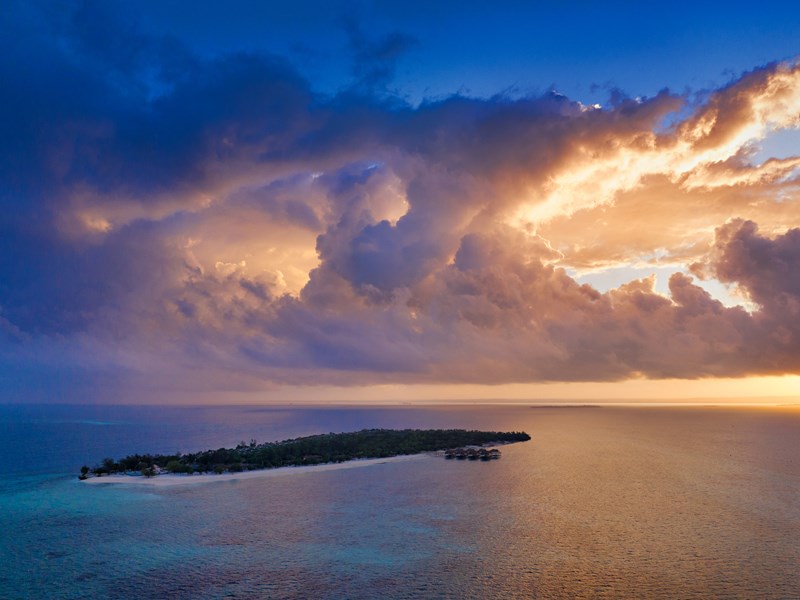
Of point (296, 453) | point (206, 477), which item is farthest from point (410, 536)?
point (296, 453)

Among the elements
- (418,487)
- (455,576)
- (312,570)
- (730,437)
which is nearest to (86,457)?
(418,487)

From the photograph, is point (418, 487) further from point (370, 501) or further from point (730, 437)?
point (730, 437)

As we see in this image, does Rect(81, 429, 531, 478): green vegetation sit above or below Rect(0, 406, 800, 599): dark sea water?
above

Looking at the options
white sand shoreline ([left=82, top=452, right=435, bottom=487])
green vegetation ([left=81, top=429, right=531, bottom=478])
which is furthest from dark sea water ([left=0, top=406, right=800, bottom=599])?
green vegetation ([left=81, top=429, right=531, bottom=478])

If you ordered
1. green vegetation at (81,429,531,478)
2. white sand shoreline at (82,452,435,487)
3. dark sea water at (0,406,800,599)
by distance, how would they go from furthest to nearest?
1. green vegetation at (81,429,531,478)
2. white sand shoreline at (82,452,435,487)
3. dark sea water at (0,406,800,599)

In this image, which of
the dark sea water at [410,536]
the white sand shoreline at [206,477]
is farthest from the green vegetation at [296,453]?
the dark sea water at [410,536]

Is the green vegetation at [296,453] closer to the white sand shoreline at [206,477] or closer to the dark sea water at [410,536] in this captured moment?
the white sand shoreline at [206,477]

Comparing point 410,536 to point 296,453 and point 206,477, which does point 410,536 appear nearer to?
point 206,477

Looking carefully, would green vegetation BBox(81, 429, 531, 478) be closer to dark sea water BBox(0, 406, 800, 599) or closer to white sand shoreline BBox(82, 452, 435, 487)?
white sand shoreline BBox(82, 452, 435, 487)
